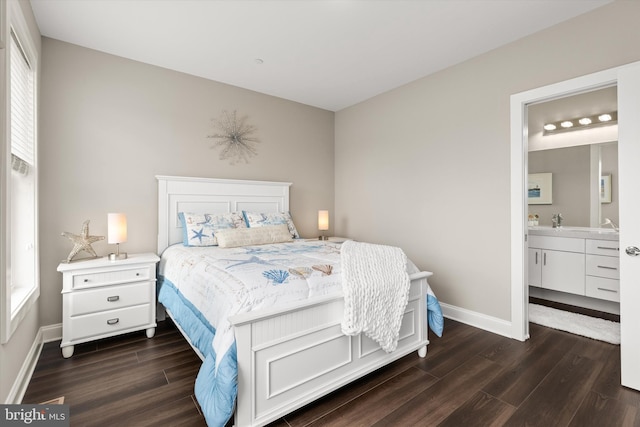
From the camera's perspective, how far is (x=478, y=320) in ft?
10.1

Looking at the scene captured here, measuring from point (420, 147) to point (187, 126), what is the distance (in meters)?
2.60

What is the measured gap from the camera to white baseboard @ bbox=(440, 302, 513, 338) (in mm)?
2875

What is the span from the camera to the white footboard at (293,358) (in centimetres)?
155

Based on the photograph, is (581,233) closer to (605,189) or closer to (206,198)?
(605,189)

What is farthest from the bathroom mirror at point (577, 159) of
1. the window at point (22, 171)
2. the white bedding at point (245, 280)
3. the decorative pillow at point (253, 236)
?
the window at point (22, 171)

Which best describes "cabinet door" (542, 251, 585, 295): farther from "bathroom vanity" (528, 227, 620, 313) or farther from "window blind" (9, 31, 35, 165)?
"window blind" (9, 31, 35, 165)

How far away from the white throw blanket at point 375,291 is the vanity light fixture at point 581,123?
11.4 ft

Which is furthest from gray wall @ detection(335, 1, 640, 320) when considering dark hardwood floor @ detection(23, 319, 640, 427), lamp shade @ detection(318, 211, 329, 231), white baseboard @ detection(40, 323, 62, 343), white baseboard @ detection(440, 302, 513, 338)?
white baseboard @ detection(40, 323, 62, 343)

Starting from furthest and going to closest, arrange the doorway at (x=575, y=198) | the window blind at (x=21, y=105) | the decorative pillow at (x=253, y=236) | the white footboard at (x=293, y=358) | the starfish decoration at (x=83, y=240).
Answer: the doorway at (x=575, y=198) → the decorative pillow at (x=253, y=236) → the starfish decoration at (x=83, y=240) → the window blind at (x=21, y=105) → the white footboard at (x=293, y=358)

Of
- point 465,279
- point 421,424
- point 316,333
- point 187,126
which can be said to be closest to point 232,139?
point 187,126

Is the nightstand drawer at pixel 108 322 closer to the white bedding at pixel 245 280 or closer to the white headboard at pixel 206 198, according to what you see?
the white bedding at pixel 245 280

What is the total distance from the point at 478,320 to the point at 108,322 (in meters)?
3.29

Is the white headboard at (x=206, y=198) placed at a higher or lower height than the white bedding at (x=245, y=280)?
higher

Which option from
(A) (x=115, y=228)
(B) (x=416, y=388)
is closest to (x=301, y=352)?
(B) (x=416, y=388)
